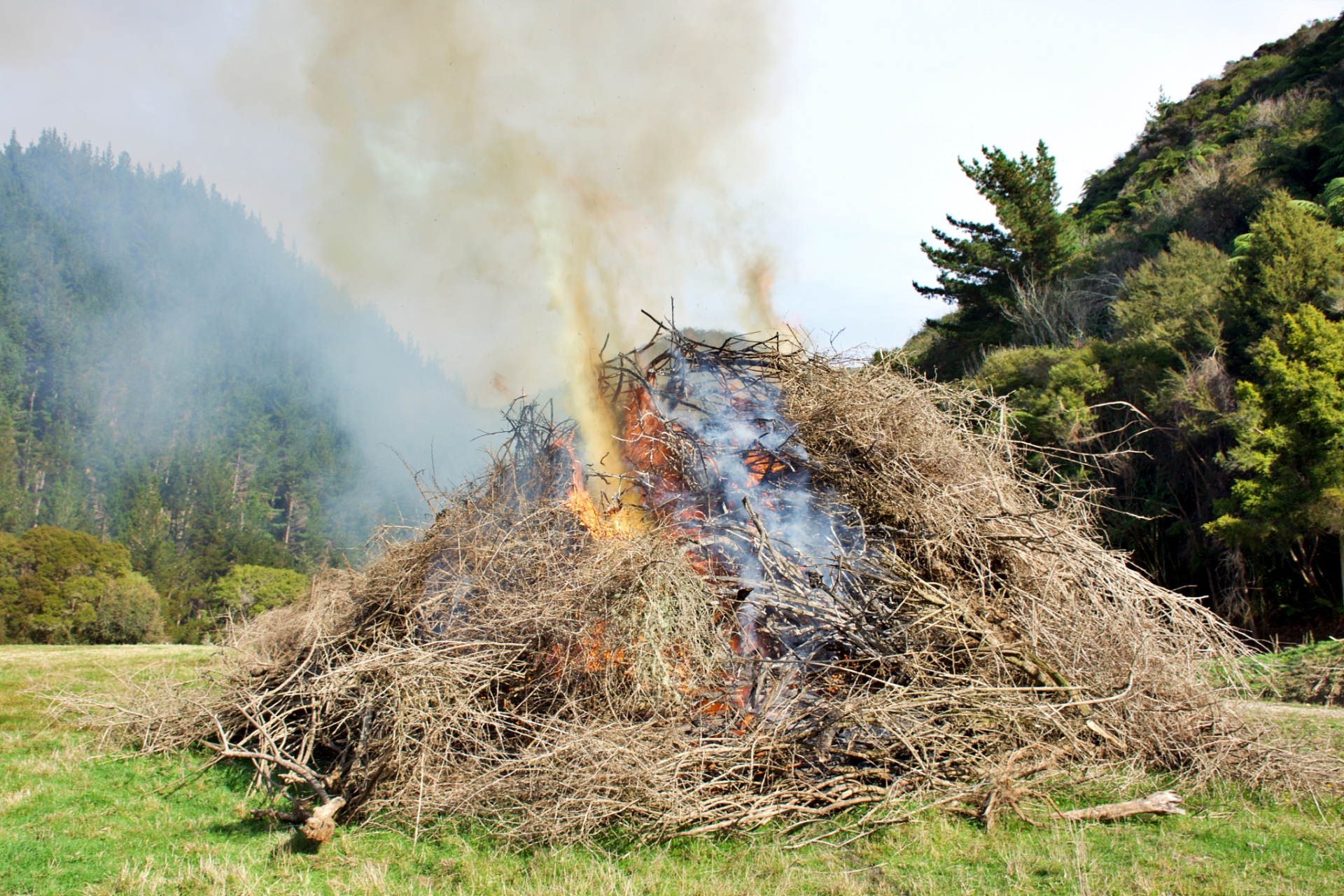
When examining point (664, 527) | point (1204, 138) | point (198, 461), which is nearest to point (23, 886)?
point (664, 527)

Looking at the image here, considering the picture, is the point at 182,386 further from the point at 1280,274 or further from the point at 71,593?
the point at 1280,274

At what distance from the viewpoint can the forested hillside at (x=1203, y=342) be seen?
14367mm

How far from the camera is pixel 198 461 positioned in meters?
91.1

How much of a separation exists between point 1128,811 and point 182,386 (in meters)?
135

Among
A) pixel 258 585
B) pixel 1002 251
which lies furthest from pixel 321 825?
pixel 258 585

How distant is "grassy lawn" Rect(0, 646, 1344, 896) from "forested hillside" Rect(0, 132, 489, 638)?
38326 millimetres

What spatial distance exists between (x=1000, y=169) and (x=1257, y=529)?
18175mm

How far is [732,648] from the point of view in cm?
600

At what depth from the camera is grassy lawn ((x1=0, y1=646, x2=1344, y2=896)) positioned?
3.73 meters

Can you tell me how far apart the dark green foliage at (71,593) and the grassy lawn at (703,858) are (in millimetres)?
35173

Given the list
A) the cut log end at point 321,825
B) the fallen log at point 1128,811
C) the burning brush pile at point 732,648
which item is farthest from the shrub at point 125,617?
the fallen log at point 1128,811

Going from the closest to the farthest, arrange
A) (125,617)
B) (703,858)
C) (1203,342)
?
(703,858)
(1203,342)
(125,617)

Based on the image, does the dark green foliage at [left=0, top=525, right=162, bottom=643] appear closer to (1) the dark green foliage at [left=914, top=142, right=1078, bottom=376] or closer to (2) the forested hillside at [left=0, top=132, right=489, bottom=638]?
(2) the forested hillside at [left=0, top=132, right=489, bottom=638]

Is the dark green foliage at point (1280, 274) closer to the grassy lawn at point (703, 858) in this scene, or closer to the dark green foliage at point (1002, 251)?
the dark green foliage at point (1002, 251)
